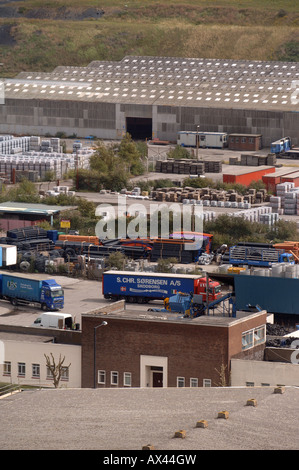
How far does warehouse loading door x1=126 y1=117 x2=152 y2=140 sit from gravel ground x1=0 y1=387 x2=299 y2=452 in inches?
3195

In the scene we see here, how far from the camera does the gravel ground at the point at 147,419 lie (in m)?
25.7

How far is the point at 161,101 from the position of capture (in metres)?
111

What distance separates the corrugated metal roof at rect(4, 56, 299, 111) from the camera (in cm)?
10912

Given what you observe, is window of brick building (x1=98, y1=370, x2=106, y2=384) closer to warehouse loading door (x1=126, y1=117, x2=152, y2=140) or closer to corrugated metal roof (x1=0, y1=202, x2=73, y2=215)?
corrugated metal roof (x1=0, y1=202, x2=73, y2=215)

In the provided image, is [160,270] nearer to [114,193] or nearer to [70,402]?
[114,193]

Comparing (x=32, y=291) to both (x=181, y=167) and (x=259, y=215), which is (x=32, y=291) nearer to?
(x=259, y=215)

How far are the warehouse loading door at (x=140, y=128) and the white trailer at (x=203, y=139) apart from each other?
23.1 feet

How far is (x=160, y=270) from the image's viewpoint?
204 ft

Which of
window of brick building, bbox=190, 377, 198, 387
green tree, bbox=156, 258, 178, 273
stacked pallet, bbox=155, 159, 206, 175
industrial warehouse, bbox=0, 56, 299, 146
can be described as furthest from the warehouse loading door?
window of brick building, bbox=190, 377, 198, 387

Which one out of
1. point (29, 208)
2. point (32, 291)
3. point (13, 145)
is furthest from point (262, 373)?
point (13, 145)

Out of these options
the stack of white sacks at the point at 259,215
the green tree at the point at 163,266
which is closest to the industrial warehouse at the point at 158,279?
the stack of white sacks at the point at 259,215

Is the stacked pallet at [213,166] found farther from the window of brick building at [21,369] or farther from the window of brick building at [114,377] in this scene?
the window of brick building at [114,377]
